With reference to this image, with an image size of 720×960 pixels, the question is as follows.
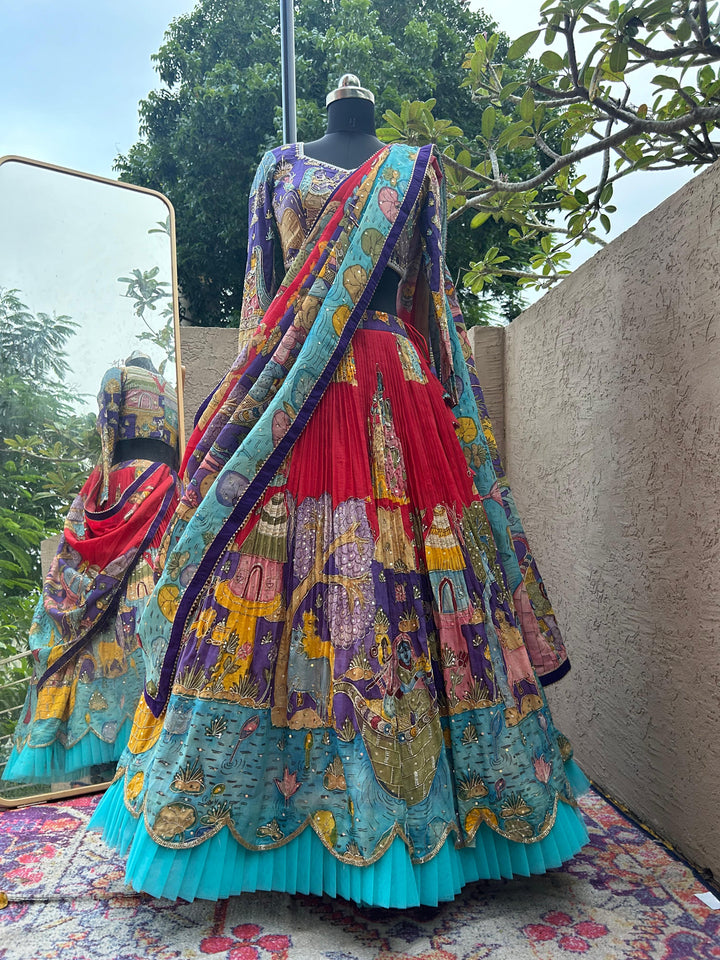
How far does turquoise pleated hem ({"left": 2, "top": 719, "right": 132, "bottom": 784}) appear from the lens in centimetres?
226

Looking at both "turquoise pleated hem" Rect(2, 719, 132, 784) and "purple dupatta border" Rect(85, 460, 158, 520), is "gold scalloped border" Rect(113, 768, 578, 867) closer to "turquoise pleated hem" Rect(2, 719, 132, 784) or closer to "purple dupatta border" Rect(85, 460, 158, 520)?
"turquoise pleated hem" Rect(2, 719, 132, 784)

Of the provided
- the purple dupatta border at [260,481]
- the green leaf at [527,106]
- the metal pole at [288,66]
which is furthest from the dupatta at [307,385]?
the metal pole at [288,66]

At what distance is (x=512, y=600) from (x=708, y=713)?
0.43m

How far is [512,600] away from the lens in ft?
5.75

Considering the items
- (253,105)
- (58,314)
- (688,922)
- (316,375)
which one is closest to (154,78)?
(253,105)

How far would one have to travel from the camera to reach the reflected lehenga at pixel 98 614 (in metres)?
2.29

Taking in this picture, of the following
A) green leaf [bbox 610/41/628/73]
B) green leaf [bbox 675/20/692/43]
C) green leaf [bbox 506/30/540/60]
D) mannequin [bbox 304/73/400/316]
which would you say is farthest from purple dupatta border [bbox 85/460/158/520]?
green leaf [bbox 675/20/692/43]

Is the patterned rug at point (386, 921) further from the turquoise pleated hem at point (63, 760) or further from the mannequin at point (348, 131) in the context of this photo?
the mannequin at point (348, 131)

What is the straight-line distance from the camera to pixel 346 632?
1486mm

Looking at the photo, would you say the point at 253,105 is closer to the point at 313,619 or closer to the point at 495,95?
the point at 495,95

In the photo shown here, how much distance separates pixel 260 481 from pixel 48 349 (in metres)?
1.22

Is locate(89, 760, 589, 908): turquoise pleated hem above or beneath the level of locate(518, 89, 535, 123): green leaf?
beneath

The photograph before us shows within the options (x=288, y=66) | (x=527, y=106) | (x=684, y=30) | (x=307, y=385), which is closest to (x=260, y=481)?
(x=307, y=385)

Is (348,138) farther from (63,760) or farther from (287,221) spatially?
(63,760)
